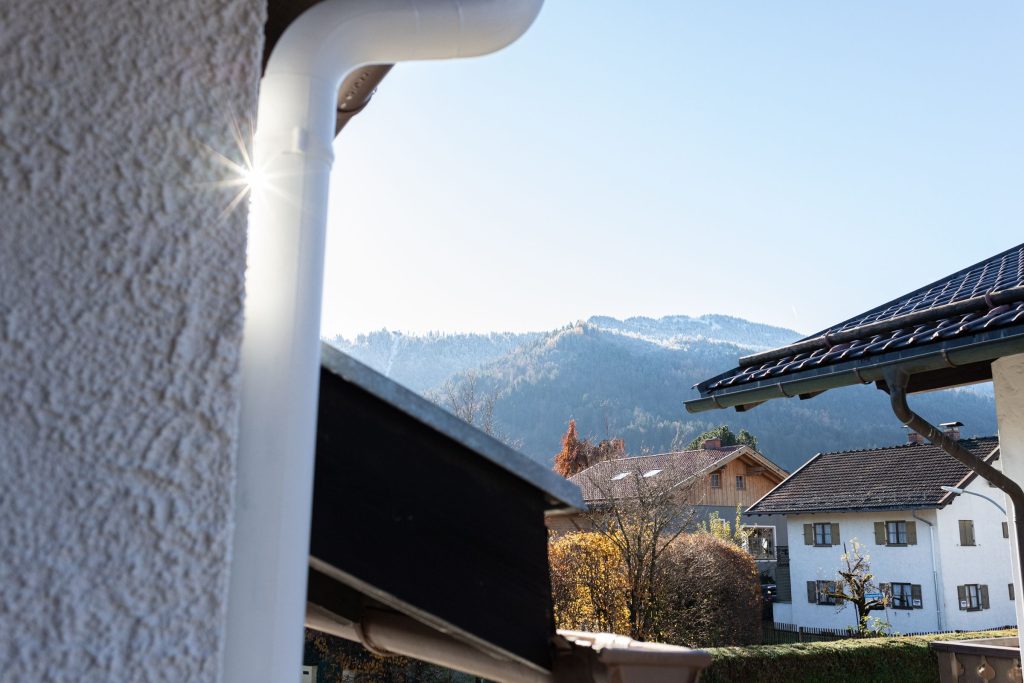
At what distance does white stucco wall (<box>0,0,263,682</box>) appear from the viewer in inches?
30.0

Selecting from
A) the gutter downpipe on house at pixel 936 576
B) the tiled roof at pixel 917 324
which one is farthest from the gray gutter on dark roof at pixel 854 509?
the tiled roof at pixel 917 324

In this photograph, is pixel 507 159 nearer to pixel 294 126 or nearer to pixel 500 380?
pixel 294 126

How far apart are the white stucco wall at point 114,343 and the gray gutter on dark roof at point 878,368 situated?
3.94 meters

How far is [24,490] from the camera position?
30.0 inches

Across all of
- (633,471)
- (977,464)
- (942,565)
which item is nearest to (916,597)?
(942,565)

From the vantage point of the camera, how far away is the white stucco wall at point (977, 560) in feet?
84.0

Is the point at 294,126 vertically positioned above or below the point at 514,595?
above

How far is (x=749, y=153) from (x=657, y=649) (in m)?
27.8

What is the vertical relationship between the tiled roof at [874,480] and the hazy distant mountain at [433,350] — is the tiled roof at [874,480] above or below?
below

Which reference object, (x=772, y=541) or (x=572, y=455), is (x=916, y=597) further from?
(x=572, y=455)

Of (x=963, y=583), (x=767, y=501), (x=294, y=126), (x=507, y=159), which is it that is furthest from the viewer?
(x=507, y=159)

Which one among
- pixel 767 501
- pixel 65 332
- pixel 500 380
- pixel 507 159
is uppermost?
pixel 500 380

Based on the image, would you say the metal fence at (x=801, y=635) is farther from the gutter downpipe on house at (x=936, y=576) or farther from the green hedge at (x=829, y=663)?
the green hedge at (x=829, y=663)

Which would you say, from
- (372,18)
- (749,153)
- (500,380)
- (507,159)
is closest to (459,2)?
(372,18)
